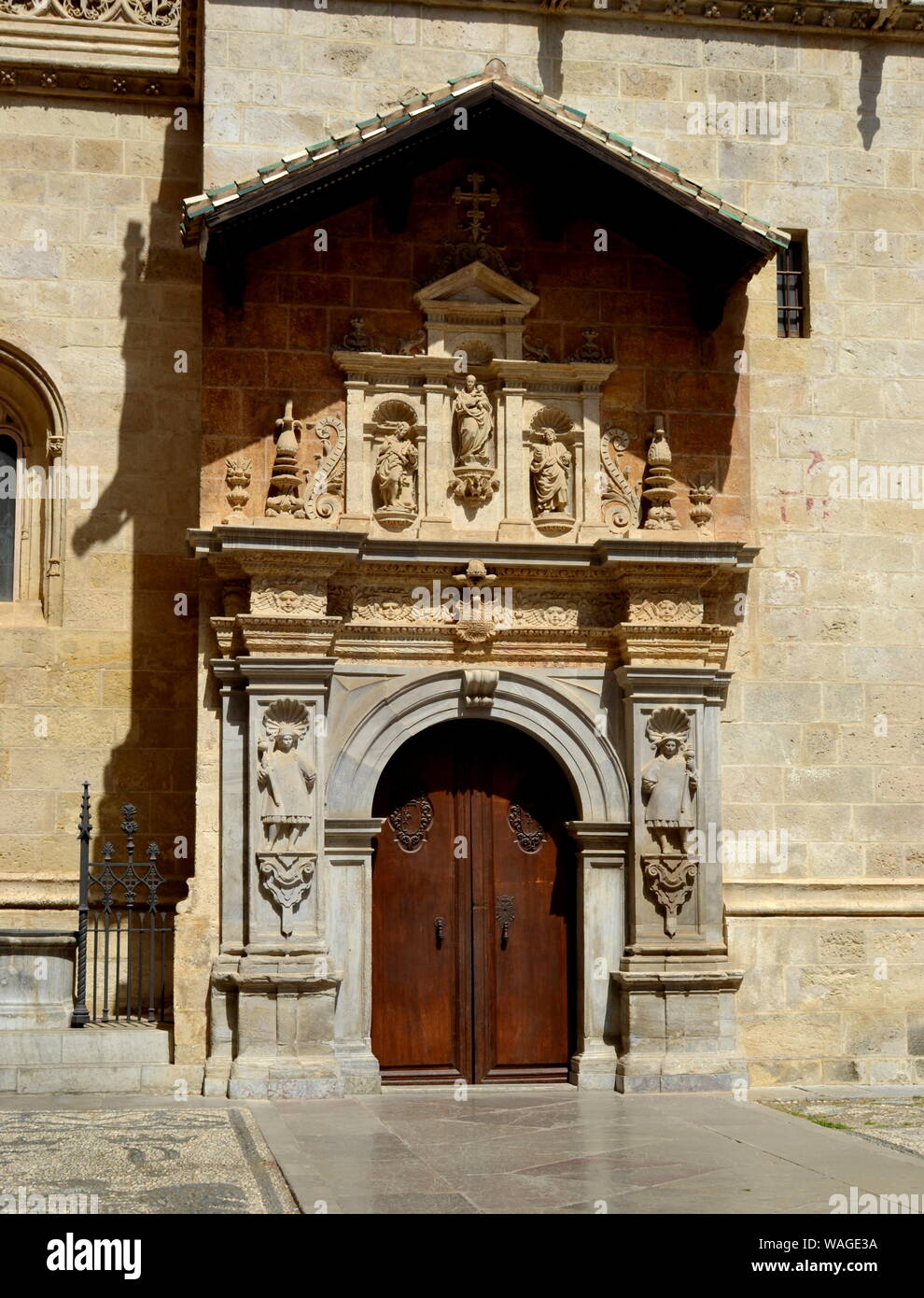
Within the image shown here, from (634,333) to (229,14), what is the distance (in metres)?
3.94

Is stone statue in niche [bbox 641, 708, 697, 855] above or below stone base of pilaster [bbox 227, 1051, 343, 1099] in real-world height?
above

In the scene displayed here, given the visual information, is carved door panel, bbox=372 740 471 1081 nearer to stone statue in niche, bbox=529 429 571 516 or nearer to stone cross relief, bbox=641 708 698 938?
stone cross relief, bbox=641 708 698 938

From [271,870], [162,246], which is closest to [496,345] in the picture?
[162,246]

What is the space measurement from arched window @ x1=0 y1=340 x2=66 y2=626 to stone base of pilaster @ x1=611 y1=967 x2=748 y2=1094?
557cm

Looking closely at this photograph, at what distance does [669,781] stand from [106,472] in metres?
5.31

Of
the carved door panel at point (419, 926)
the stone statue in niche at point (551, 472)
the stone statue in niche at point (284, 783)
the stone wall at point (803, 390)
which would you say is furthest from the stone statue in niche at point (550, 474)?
the stone statue in niche at point (284, 783)

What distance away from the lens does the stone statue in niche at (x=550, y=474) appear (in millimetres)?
12781

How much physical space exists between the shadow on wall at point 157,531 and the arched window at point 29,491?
262 millimetres

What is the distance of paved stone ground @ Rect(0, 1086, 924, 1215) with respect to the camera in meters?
7.98

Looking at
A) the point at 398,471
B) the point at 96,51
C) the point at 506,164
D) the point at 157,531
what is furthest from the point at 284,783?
the point at 96,51

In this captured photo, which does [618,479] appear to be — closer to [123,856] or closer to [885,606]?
[885,606]

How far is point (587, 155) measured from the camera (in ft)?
39.7

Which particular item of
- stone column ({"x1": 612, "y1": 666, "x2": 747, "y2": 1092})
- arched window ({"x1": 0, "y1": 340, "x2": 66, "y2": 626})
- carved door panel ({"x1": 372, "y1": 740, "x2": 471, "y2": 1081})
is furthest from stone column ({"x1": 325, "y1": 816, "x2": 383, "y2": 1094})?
arched window ({"x1": 0, "y1": 340, "x2": 66, "y2": 626})

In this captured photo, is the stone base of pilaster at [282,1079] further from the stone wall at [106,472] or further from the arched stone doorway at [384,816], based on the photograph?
the stone wall at [106,472]
